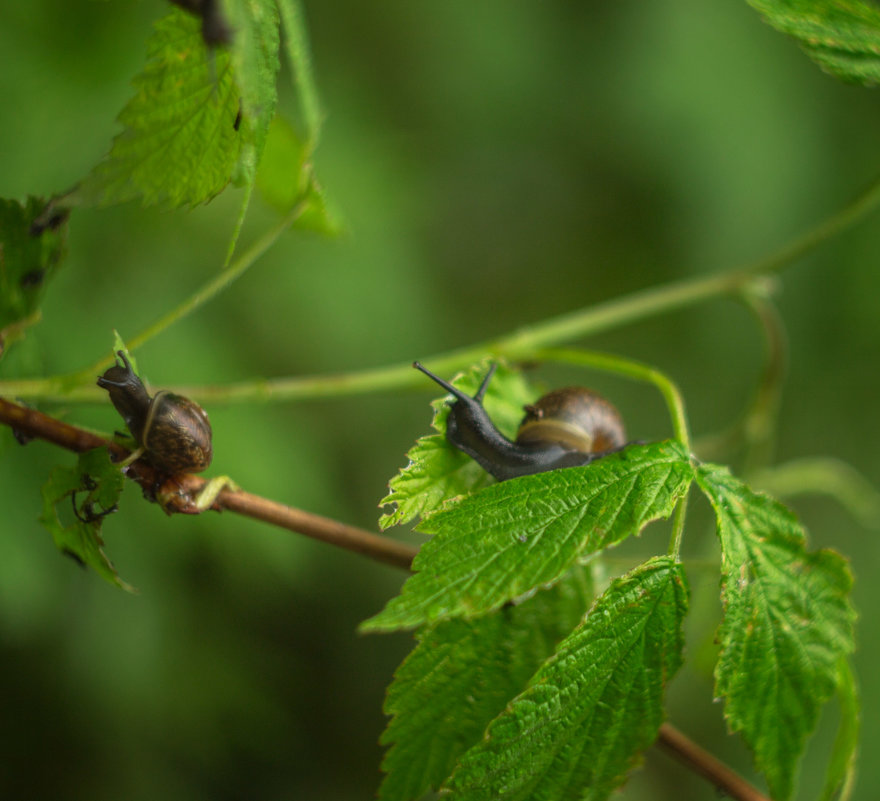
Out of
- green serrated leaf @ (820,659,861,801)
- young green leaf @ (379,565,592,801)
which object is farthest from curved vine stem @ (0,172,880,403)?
green serrated leaf @ (820,659,861,801)

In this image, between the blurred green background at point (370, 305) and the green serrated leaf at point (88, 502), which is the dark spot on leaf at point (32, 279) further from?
the green serrated leaf at point (88, 502)

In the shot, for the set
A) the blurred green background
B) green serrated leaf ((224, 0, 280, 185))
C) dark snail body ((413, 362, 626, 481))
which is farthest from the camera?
the blurred green background

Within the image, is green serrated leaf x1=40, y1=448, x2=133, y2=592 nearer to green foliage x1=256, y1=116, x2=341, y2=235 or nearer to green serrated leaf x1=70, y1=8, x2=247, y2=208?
green serrated leaf x1=70, y1=8, x2=247, y2=208

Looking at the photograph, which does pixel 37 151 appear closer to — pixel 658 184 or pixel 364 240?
pixel 364 240

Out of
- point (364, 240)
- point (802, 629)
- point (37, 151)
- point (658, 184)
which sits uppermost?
point (658, 184)

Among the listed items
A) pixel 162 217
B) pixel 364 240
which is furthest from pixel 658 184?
pixel 162 217

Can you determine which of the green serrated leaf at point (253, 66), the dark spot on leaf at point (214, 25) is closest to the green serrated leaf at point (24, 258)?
the green serrated leaf at point (253, 66)
